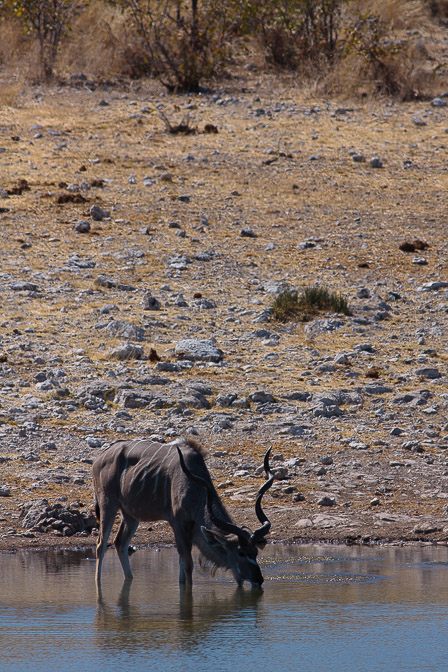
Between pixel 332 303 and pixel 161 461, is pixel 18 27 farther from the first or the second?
pixel 161 461

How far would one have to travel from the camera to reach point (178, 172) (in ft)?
69.9

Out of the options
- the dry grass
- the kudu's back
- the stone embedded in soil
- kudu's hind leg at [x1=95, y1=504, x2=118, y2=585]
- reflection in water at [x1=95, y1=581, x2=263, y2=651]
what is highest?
the dry grass

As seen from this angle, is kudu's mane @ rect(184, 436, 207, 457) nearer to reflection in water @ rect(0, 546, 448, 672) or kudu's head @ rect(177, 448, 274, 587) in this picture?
kudu's head @ rect(177, 448, 274, 587)

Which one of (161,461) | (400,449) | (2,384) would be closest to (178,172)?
(2,384)

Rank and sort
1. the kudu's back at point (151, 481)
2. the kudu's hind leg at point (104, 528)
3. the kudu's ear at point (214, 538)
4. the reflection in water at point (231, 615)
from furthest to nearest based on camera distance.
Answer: the kudu's hind leg at point (104, 528)
the kudu's back at point (151, 481)
the kudu's ear at point (214, 538)
the reflection in water at point (231, 615)

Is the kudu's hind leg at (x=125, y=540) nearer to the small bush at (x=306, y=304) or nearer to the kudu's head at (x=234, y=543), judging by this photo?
the kudu's head at (x=234, y=543)

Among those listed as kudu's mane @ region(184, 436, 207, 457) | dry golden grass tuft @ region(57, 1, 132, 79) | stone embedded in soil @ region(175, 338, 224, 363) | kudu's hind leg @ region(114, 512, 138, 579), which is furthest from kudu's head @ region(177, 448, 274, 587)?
dry golden grass tuft @ region(57, 1, 132, 79)

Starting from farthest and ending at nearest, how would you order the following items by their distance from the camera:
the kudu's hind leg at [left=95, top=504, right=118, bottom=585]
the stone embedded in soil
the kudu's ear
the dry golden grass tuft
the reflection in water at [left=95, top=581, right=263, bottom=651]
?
the dry golden grass tuft → the stone embedded in soil → the kudu's hind leg at [left=95, top=504, right=118, bottom=585] → the kudu's ear → the reflection in water at [left=95, top=581, right=263, bottom=651]

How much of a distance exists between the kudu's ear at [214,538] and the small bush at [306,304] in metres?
7.23

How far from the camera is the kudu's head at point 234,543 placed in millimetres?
8000

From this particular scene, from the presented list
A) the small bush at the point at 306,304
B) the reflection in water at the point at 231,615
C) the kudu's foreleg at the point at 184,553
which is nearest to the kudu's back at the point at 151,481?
the kudu's foreleg at the point at 184,553

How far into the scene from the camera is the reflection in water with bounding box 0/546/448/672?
6.36 metres

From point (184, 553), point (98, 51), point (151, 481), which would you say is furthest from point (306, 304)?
point (98, 51)

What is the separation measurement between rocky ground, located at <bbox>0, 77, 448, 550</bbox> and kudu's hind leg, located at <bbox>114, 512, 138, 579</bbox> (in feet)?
3.58
